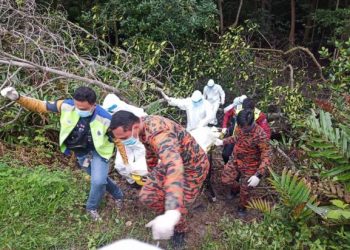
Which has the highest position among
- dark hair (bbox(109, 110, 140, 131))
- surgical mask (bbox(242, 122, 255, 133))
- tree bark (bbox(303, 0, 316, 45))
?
dark hair (bbox(109, 110, 140, 131))

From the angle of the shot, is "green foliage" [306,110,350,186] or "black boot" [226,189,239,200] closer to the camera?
"green foliage" [306,110,350,186]

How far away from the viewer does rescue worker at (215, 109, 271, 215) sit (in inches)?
193

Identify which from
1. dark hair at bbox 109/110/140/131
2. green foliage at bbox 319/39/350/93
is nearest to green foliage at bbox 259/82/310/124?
green foliage at bbox 319/39/350/93

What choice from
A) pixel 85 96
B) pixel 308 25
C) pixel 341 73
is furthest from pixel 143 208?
pixel 308 25

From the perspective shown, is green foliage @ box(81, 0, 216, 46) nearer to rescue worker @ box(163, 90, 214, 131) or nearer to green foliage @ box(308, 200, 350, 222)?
rescue worker @ box(163, 90, 214, 131)

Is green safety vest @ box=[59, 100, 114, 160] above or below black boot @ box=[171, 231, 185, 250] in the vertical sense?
above

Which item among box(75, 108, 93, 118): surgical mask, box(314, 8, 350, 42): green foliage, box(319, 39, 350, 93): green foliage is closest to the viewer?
box(75, 108, 93, 118): surgical mask

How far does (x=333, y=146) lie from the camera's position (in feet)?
14.9

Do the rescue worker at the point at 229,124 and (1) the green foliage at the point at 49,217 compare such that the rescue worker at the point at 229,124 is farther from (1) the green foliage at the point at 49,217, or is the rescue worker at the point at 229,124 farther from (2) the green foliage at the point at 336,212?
(2) the green foliage at the point at 336,212

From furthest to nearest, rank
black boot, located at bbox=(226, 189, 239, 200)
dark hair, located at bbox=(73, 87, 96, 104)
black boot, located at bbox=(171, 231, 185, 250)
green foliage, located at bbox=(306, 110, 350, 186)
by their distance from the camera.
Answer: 1. black boot, located at bbox=(226, 189, 239, 200)
2. green foliage, located at bbox=(306, 110, 350, 186)
3. black boot, located at bbox=(171, 231, 185, 250)
4. dark hair, located at bbox=(73, 87, 96, 104)

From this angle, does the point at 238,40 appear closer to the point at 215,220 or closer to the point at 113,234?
the point at 215,220

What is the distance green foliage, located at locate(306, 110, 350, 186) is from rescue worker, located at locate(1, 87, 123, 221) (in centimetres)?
212

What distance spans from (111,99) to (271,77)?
3.99 metres

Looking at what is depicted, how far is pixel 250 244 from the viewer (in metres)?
4.34
